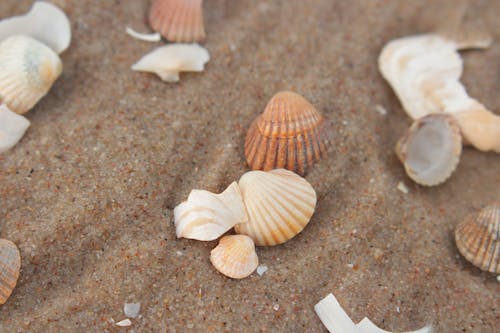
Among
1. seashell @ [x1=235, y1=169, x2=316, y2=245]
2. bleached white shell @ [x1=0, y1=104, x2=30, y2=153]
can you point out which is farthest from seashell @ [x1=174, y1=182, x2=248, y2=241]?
bleached white shell @ [x1=0, y1=104, x2=30, y2=153]

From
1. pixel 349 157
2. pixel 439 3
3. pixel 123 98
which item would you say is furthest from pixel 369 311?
pixel 439 3

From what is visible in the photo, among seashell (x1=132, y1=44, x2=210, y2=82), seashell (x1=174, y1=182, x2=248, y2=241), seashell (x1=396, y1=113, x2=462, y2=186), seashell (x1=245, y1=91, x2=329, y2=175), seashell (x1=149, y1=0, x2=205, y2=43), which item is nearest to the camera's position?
seashell (x1=174, y1=182, x2=248, y2=241)

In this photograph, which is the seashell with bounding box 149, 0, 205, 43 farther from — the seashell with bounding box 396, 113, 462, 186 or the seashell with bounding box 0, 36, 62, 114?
the seashell with bounding box 396, 113, 462, 186

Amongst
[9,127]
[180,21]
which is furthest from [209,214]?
[180,21]

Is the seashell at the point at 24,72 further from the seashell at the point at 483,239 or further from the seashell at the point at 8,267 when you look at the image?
the seashell at the point at 483,239

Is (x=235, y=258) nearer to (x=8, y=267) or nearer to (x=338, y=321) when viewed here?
(x=338, y=321)

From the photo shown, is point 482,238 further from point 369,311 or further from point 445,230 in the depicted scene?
point 369,311
